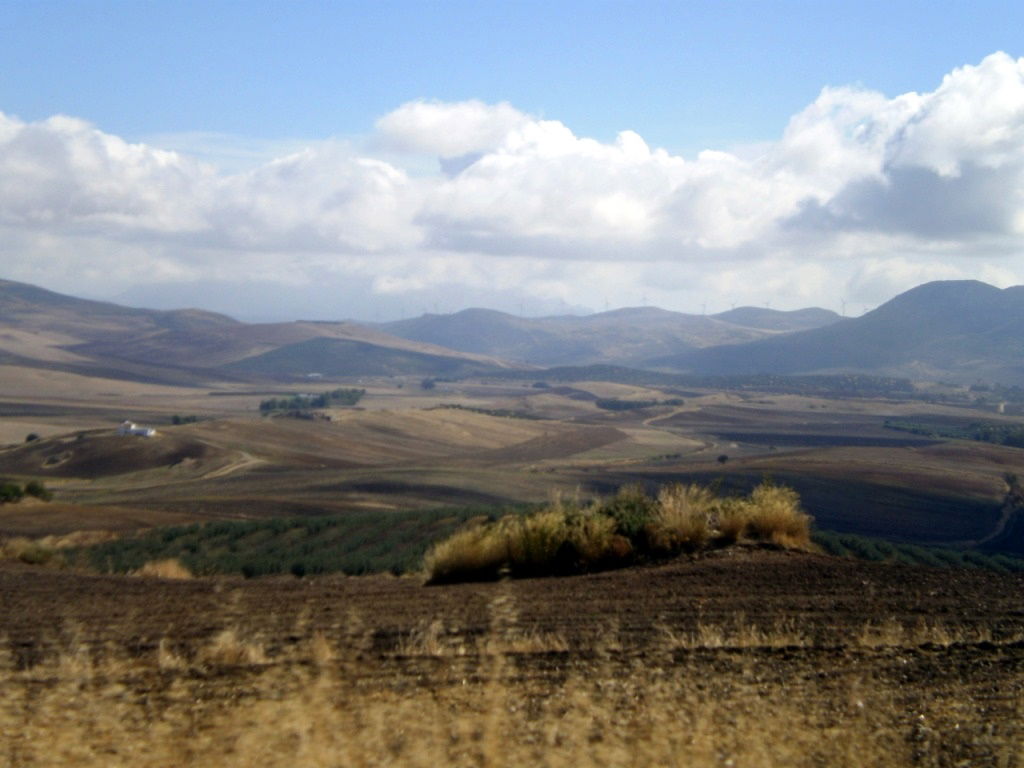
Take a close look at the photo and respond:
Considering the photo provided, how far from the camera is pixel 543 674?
7.42 metres

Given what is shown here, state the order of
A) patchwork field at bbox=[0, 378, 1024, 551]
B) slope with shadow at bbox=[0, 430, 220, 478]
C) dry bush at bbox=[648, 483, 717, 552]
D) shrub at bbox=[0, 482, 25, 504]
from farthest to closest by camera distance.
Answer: slope with shadow at bbox=[0, 430, 220, 478], patchwork field at bbox=[0, 378, 1024, 551], shrub at bbox=[0, 482, 25, 504], dry bush at bbox=[648, 483, 717, 552]

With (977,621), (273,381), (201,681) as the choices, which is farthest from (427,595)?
(273,381)

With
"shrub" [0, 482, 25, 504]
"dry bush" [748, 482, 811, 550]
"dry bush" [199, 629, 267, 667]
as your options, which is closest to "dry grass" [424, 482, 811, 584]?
"dry bush" [748, 482, 811, 550]

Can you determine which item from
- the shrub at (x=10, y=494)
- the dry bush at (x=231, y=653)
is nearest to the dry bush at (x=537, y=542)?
the dry bush at (x=231, y=653)

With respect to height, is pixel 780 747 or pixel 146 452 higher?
pixel 780 747

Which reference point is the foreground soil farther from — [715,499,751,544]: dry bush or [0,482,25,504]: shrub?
[0,482,25,504]: shrub

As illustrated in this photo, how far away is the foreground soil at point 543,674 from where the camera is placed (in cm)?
619

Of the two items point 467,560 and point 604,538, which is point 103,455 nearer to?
point 467,560

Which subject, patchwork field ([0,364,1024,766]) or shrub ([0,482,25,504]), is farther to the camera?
shrub ([0,482,25,504])

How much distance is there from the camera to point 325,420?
330 feet

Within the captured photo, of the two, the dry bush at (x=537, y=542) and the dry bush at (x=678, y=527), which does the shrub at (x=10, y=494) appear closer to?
the dry bush at (x=537, y=542)

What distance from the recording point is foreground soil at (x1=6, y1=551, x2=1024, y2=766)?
619 cm

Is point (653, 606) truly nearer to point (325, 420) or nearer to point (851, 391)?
point (325, 420)

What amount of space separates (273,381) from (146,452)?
117 m
